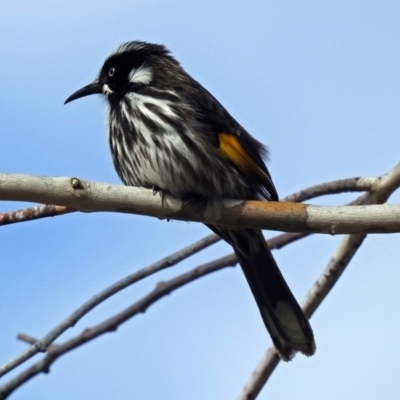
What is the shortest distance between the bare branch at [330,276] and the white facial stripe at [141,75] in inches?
58.7

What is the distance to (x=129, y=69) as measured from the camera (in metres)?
5.52

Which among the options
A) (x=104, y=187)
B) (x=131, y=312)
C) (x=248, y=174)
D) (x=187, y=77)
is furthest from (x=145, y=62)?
(x=104, y=187)

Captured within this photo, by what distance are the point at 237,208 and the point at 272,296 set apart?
47.5 inches

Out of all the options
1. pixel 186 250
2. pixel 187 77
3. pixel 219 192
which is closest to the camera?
pixel 219 192

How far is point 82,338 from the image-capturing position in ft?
16.3

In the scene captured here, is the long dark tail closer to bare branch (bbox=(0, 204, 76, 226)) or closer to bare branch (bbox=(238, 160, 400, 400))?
bare branch (bbox=(238, 160, 400, 400))

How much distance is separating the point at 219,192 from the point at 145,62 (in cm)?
134

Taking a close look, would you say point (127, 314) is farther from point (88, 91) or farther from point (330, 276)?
point (88, 91)

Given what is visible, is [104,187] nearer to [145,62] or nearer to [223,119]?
[223,119]

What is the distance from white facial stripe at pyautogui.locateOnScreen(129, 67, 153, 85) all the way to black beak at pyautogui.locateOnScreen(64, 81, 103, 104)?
26cm

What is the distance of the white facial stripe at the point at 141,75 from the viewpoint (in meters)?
5.26

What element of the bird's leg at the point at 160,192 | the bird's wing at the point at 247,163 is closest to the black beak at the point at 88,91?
the bird's wing at the point at 247,163

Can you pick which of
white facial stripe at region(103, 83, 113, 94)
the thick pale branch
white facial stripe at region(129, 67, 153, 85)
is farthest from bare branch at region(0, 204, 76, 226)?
white facial stripe at region(103, 83, 113, 94)

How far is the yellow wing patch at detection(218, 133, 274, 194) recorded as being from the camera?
4.85 m
